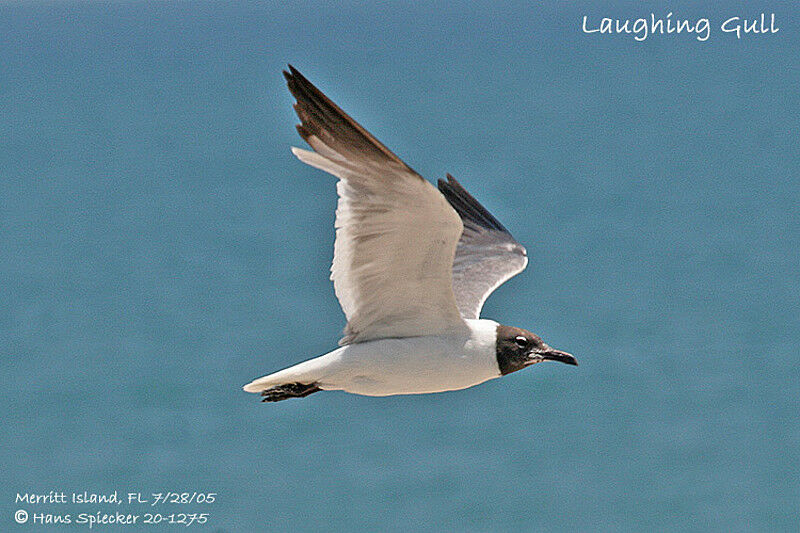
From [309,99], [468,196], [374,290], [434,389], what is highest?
[468,196]

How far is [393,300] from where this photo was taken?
5.78m

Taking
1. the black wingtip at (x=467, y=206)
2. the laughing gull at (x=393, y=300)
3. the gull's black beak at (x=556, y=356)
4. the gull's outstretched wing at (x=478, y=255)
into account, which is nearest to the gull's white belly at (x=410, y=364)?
the laughing gull at (x=393, y=300)

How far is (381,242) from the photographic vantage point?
5484 millimetres

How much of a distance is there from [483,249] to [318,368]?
7.38 feet

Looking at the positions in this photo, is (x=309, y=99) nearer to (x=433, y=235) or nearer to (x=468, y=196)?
(x=433, y=235)

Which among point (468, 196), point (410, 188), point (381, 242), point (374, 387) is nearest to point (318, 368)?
point (374, 387)

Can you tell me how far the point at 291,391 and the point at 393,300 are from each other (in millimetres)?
644

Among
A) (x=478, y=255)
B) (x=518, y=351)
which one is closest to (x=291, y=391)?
(x=518, y=351)

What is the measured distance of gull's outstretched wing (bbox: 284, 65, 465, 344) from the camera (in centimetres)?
508

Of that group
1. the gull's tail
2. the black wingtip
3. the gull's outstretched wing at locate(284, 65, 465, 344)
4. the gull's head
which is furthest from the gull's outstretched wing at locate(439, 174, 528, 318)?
the gull's tail

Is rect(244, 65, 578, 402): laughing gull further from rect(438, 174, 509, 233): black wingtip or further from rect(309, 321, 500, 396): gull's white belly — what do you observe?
rect(438, 174, 509, 233): black wingtip

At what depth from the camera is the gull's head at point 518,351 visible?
5.82 metres

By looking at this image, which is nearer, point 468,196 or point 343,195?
point 343,195

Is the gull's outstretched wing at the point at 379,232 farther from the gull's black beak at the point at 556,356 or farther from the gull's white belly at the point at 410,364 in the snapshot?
the gull's black beak at the point at 556,356
